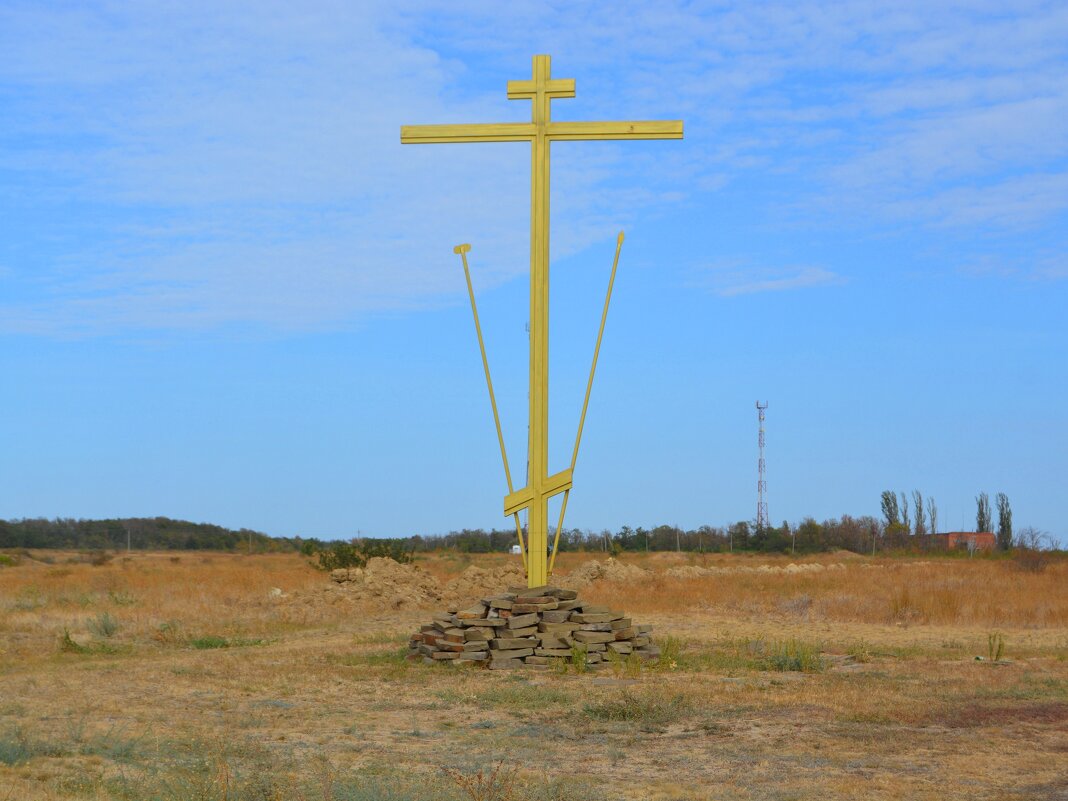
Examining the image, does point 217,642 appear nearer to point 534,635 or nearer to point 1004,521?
point 534,635

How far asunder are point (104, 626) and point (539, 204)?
996cm

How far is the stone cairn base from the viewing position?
14.7 metres

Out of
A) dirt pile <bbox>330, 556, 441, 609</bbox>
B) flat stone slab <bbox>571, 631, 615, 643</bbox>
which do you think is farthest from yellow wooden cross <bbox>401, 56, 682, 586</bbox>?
dirt pile <bbox>330, 556, 441, 609</bbox>

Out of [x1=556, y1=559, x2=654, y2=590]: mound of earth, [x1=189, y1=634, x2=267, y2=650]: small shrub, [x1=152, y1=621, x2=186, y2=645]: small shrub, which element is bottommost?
[x1=189, y1=634, x2=267, y2=650]: small shrub

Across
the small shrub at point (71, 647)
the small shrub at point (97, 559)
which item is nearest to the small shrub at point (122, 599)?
the small shrub at point (71, 647)

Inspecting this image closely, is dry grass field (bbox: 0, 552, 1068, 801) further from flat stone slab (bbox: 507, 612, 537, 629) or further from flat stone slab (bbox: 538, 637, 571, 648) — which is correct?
flat stone slab (bbox: 507, 612, 537, 629)

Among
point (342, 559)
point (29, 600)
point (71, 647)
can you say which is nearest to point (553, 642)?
point (71, 647)

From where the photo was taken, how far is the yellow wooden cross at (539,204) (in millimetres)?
15070

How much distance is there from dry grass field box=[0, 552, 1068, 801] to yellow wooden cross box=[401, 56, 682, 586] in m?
2.26

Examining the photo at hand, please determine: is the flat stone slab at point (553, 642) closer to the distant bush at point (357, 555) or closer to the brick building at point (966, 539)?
the distant bush at point (357, 555)

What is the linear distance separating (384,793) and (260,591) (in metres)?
22.0

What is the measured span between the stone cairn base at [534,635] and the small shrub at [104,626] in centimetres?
629

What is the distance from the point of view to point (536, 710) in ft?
37.2

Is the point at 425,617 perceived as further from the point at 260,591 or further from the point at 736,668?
the point at 736,668
